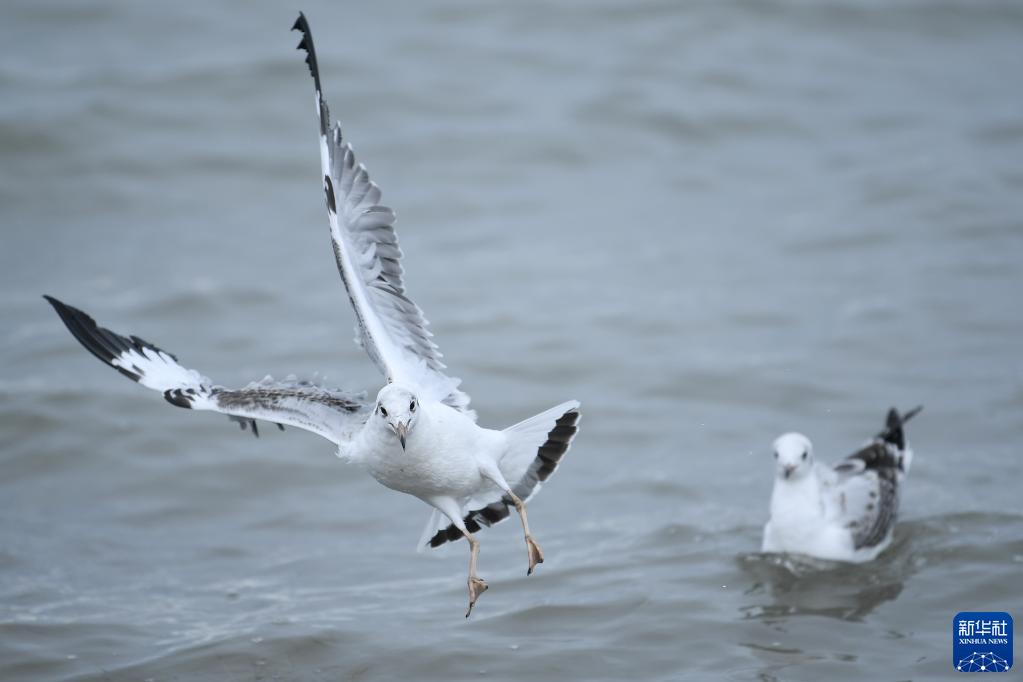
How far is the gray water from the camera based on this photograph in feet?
23.3

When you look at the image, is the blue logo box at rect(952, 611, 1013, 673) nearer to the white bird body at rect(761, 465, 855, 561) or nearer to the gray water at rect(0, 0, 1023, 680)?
the gray water at rect(0, 0, 1023, 680)

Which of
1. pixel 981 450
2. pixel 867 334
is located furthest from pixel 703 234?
pixel 981 450

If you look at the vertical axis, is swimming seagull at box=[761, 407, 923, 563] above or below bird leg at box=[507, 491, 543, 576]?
above

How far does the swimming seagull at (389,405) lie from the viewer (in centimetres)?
588

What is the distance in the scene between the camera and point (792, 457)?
26.4 ft

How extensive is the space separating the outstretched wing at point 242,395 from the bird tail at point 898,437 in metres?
3.88

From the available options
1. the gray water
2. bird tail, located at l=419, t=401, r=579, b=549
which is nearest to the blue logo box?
the gray water

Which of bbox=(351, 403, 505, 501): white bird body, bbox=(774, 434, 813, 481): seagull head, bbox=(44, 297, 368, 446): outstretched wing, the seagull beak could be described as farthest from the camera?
bbox=(774, 434, 813, 481): seagull head

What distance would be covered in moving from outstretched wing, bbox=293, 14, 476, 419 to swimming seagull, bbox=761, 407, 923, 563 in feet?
8.02

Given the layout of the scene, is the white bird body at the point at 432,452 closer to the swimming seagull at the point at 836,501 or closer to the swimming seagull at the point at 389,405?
the swimming seagull at the point at 389,405

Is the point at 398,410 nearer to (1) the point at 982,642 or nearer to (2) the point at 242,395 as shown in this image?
(2) the point at 242,395

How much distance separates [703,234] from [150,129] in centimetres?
601

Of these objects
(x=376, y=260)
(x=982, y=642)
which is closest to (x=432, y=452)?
(x=376, y=260)

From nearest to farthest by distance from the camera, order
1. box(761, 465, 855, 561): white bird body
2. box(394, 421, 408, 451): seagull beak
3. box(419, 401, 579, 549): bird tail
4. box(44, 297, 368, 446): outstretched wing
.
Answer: box(394, 421, 408, 451): seagull beak
box(44, 297, 368, 446): outstretched wing
box(419, 401, 579, 549): bird tail
box(761, 465, 855, 561): white bird body
